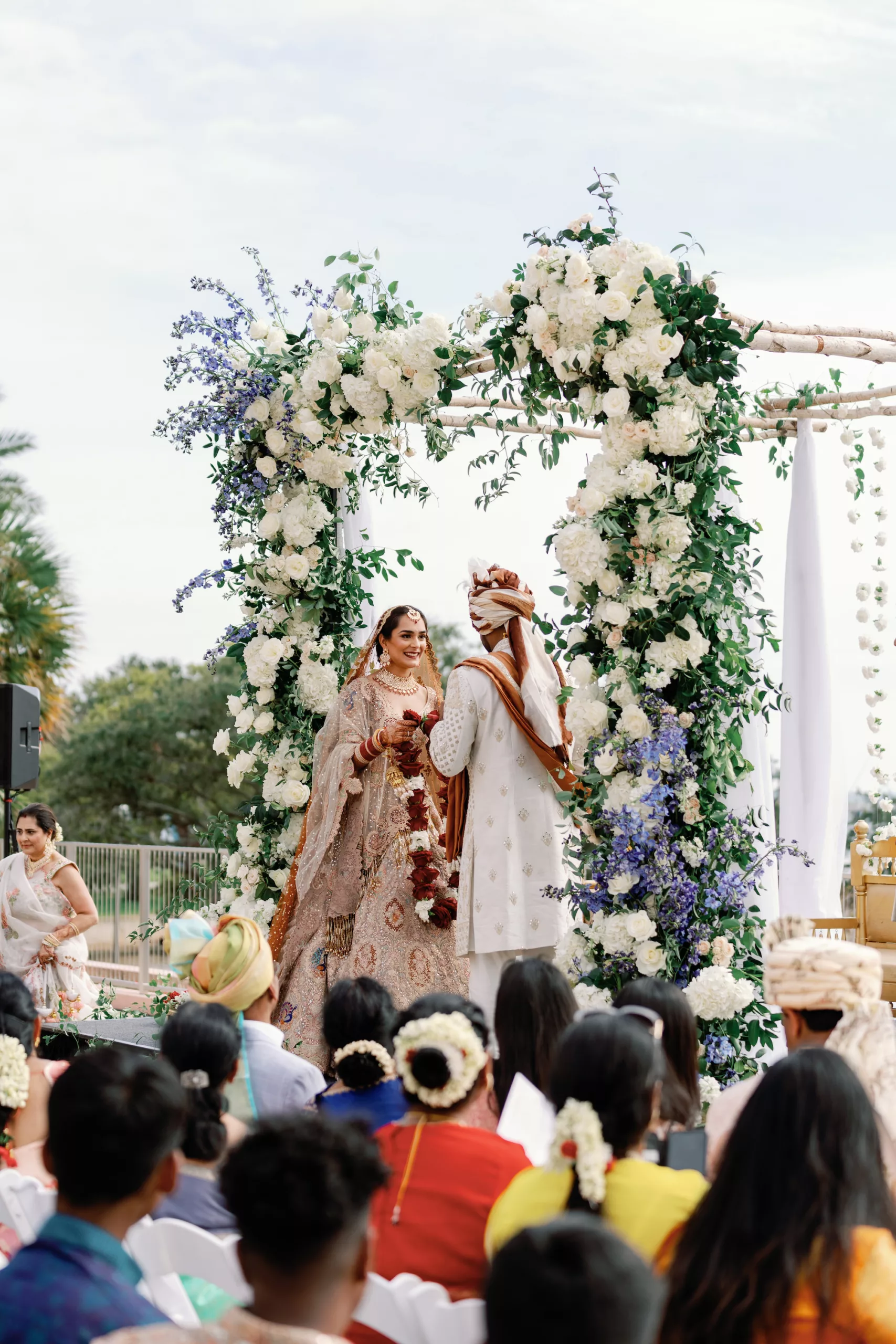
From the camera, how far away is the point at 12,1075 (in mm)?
2898

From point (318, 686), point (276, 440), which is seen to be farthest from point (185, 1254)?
point (276, 440)

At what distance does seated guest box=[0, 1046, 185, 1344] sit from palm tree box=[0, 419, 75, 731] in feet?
39.1

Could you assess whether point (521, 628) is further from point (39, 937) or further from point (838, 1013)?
point (39, 937)

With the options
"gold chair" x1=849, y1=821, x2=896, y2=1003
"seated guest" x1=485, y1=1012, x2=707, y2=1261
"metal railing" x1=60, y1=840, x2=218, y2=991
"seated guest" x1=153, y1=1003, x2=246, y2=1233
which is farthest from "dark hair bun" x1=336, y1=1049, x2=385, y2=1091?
"metal railing" x1=60, y1=840, x2=218, y2=991

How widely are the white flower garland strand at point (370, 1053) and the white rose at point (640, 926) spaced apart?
1.67m

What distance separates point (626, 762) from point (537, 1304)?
3677 mm

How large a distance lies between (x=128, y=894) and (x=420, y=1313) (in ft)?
31.5

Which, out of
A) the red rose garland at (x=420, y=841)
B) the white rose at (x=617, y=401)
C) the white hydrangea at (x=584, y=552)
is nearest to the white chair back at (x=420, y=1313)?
the white hydrangea at (x=584, y=552)

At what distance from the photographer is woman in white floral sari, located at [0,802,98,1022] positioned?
23.5 ft

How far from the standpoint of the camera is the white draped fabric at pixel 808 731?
627cm

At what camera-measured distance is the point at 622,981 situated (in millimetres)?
4965

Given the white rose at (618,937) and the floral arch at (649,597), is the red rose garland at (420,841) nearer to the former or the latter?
the floral arch at (649,597)

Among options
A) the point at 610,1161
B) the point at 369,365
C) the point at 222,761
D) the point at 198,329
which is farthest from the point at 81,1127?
the point at 222,761

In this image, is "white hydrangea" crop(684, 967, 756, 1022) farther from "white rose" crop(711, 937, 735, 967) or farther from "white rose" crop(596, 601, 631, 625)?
"white rose" crop(596, 601, 631, 625)
